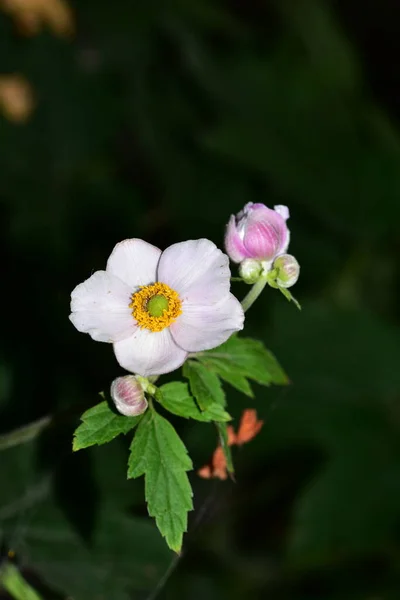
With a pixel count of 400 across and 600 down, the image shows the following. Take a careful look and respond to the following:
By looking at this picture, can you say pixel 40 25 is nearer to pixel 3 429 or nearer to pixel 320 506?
pixel 3 429

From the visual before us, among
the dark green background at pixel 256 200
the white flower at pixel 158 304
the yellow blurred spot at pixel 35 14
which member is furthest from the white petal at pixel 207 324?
the yellow blurred spot at pixel 35 14

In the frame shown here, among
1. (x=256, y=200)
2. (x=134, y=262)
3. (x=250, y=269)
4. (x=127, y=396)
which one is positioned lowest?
(x=127, y=396)

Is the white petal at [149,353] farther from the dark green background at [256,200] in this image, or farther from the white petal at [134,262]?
the dark green background at [256,200]

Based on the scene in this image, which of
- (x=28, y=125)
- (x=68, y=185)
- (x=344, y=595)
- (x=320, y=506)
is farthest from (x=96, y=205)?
(x=344, y=595)

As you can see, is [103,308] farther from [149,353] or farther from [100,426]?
[100,426]

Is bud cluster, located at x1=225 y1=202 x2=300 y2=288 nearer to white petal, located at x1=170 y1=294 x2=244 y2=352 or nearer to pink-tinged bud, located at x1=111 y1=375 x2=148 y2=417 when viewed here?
white petal, located at x1=170 y1=294 x2=244 y2=352

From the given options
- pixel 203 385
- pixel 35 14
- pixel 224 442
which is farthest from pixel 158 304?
pixel 35 14
